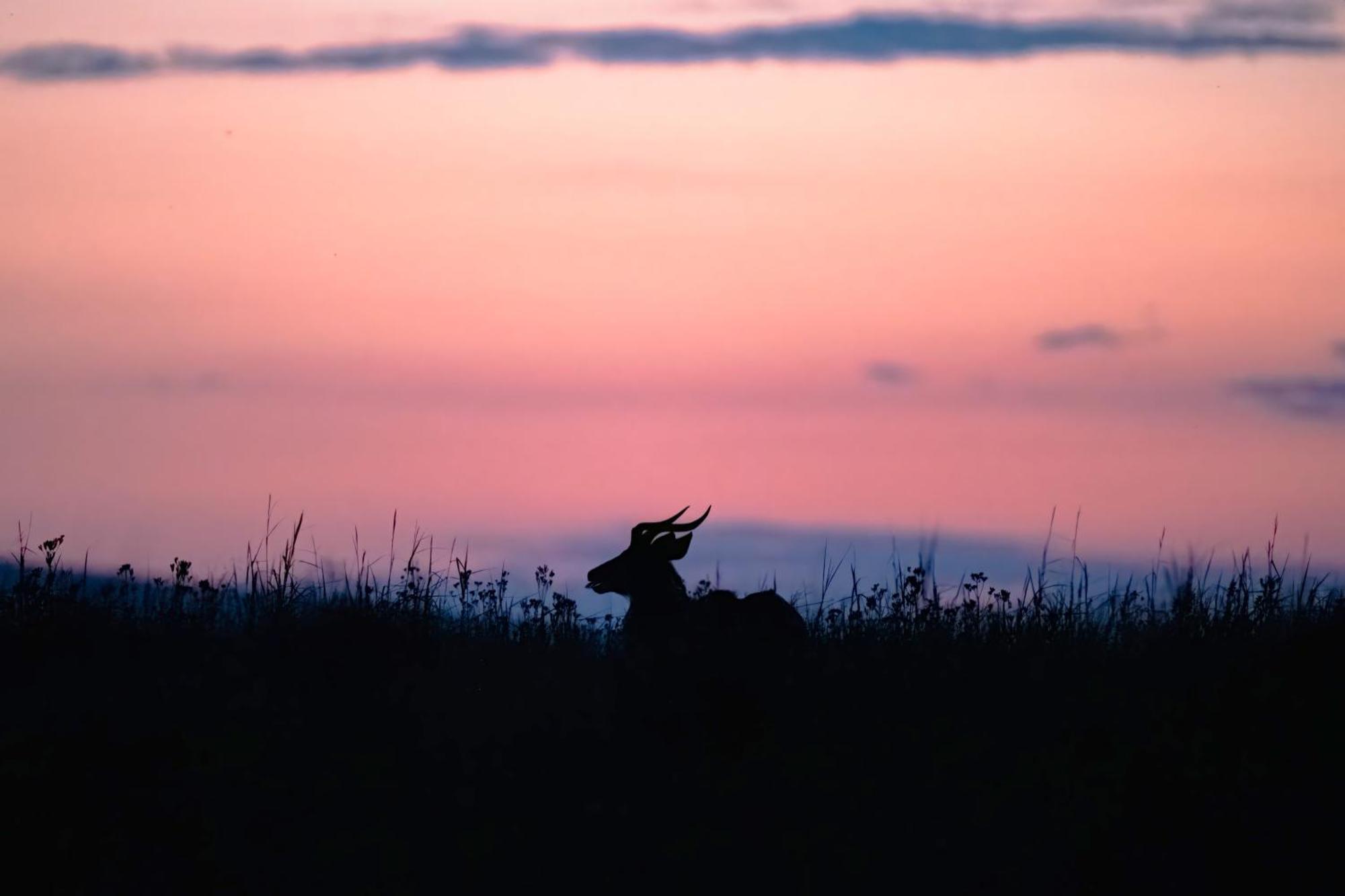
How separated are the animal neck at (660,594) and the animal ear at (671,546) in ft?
0.41

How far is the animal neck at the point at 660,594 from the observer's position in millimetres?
15031

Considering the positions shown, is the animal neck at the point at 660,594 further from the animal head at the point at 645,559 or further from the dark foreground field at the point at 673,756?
the dark foreground field at the point at 673,756

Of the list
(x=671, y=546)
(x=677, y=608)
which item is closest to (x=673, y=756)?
(x=677, y=608)

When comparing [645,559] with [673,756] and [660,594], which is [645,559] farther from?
[673,756]

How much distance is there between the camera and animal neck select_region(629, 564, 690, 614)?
49.3 ft

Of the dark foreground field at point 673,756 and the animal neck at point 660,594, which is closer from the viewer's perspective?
the dark foreground field at point 673,756

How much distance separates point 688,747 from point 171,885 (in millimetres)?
3196

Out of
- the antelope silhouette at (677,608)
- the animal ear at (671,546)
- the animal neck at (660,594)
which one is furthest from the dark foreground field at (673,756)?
the animal ear at (671,546)

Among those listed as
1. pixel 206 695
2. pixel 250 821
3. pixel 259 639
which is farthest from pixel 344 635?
pixel 250 821

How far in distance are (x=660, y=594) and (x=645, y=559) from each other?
20.9 inches

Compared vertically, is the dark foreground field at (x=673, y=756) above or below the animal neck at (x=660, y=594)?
below

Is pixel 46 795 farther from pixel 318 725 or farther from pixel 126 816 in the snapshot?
pixel 318 725

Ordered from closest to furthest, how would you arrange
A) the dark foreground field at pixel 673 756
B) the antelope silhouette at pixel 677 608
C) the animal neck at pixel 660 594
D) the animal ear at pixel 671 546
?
the dark foreground field at pixel 673 756
the antelope silhouette at pixel 677 608
the animal neck at pixel 660 594
the animal ear at pixel 671 546

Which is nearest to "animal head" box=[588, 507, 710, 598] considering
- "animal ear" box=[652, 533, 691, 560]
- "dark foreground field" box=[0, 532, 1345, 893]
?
"animal ear" box=[652, 533, 691, 560]
